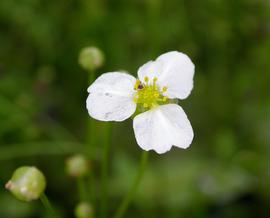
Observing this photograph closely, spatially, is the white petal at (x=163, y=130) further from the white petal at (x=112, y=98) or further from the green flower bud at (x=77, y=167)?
the green flower bud at (x=77, y=167)

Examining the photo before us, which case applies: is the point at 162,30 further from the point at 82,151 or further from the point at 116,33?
the point at 82,151

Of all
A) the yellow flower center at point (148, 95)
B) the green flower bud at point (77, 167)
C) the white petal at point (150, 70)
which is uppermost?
the white petal at point (150, 70)

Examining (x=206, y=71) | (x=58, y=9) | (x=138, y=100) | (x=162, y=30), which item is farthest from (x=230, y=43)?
(x=138, y=100)

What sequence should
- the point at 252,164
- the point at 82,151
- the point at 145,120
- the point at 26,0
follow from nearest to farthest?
the point at 145,120 → the point at 82,151 → the point at 252,164 → the point at 26,0

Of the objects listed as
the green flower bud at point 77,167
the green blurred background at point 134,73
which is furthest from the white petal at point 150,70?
the green blurred background at point 134,73

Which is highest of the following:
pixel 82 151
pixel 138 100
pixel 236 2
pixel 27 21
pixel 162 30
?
pixel 236 2

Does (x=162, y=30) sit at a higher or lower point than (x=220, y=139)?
higher

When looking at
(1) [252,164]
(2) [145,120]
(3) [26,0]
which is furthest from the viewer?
(3) [26,0]
